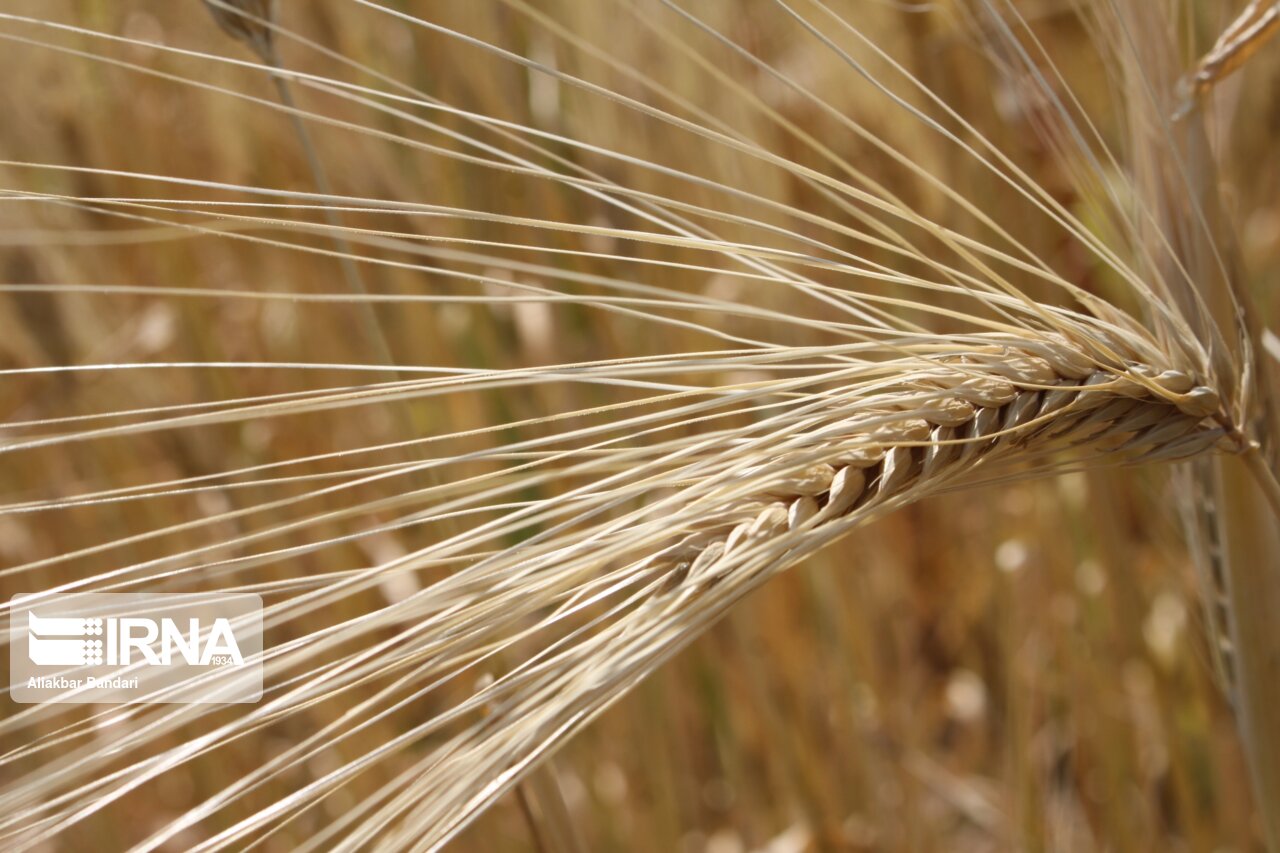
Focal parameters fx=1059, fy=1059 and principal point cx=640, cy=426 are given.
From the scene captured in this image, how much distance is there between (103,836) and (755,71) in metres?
1.06

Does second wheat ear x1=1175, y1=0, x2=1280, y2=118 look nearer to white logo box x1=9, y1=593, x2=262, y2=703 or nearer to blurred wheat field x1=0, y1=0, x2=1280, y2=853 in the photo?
blurred wheat field x1=0, y1=0, x2=1280, y2=853

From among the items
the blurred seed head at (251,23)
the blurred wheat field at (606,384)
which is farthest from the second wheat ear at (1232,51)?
the blurred seed head at (251,23)

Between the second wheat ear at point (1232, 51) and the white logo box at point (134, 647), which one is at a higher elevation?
the second wheat ear at point (1232, 51)

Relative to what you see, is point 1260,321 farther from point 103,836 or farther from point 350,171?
point 103,836

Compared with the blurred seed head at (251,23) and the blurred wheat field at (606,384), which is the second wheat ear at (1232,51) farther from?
the blurred seed head at (251,23)

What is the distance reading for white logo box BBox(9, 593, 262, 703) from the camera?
1.12 ft

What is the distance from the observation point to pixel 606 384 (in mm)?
950

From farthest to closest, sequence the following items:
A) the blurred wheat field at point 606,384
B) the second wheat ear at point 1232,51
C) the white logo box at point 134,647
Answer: the blurred wheat field at point 606,384
the second wheat ear at point 1232,51
the white logo box at point 134,647

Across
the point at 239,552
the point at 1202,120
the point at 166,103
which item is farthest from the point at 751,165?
the point at 166,103

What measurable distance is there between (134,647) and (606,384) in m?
0.52

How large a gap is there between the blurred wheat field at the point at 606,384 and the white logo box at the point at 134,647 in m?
0.17

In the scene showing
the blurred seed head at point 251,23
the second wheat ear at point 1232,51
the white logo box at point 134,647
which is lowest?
the white logo box at point 134,647

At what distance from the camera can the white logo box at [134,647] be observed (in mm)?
343

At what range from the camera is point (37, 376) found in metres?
1.16
